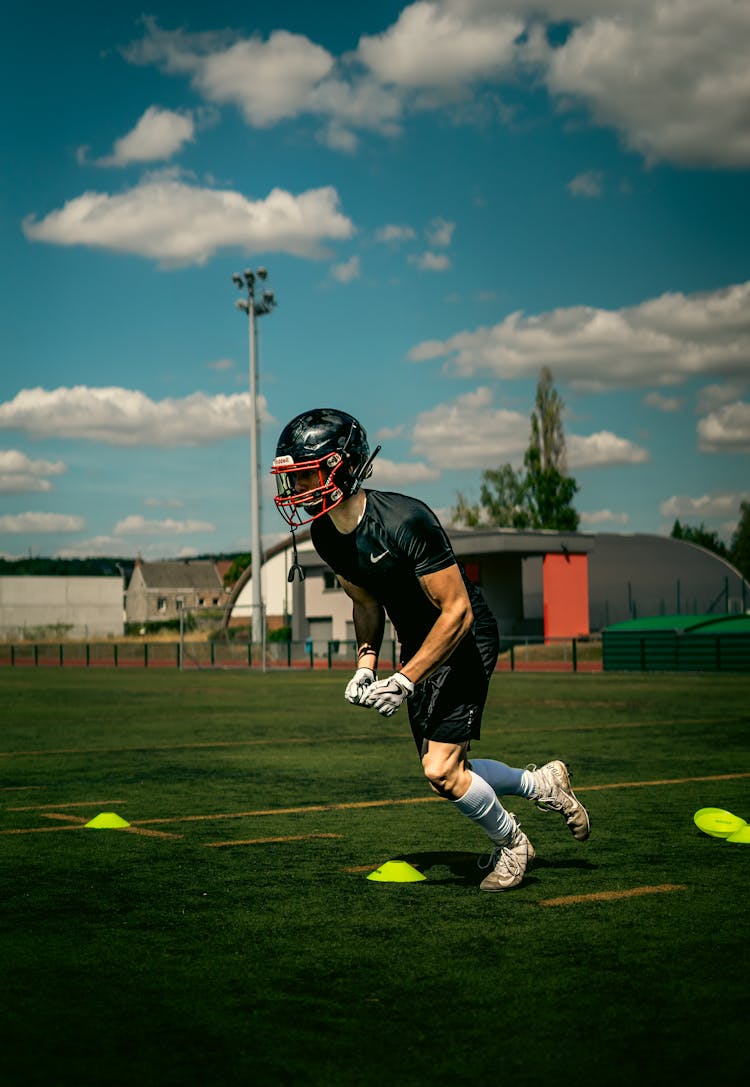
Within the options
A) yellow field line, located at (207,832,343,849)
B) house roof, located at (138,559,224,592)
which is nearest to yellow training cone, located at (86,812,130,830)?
yellow field line, located at (207,832,343,849)

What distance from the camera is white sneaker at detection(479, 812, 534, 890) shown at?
591 cm

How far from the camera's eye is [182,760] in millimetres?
12992

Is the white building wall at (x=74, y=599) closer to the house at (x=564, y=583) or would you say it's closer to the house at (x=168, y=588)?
the house at (x=564, y=583)

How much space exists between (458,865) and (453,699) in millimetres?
1339

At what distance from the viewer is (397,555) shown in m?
5.62

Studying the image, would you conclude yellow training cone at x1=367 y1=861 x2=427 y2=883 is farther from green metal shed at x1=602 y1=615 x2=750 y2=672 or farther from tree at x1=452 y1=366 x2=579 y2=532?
tree at x1=452 y1=366 x2=579 y2=532

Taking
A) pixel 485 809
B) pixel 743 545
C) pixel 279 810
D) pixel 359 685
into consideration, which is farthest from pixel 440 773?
pixel 743 545

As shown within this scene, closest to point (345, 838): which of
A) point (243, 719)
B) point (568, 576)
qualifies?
point (243, 719)

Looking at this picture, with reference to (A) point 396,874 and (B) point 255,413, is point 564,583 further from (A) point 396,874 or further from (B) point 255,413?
(A) point 396,874

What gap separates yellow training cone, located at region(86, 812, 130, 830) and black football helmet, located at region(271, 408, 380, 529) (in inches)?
135

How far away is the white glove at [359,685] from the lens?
5.43 m

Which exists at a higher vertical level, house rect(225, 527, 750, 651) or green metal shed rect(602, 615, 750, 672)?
house rect(225, 527, 750, 651)

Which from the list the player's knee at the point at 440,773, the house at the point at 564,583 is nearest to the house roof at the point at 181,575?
the house at the point at 564,583

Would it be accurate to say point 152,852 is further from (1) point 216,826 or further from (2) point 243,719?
(2) point 243,719
